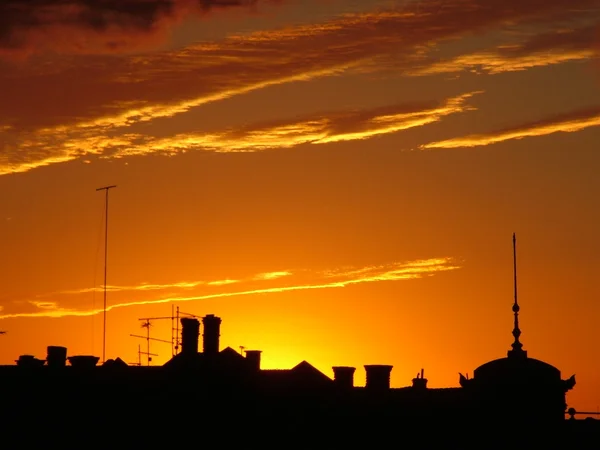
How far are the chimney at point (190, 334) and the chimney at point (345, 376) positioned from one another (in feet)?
35.3

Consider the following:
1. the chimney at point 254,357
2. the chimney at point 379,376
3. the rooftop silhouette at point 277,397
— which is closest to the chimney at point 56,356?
the rooftop silhouette at point 277,397

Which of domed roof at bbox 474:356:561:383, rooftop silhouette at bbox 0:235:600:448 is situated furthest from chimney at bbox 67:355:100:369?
domed roof at bbox 474:356:561:383

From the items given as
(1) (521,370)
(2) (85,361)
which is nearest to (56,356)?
(2) (85,361)

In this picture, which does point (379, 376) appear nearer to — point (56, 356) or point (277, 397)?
point (277, 397)

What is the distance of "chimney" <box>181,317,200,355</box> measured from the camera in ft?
325

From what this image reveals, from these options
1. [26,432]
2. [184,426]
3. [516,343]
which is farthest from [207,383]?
[516,343]

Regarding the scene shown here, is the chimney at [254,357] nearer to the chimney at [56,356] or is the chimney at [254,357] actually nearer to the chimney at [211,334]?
the chimney at [211,334]

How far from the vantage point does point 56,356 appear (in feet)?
314

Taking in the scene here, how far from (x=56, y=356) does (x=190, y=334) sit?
24.4 ft

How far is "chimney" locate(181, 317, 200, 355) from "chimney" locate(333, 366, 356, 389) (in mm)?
10772

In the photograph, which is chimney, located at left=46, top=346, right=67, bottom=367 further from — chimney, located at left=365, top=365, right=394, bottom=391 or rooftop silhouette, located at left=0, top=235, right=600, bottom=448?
chimney, located at left=365, top=365, right=394, bottom=391

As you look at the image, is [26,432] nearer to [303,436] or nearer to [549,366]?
[303,436]

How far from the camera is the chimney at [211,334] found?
9925cm

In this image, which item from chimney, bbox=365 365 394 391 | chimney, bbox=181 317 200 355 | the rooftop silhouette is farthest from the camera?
chimney, bbox=365 365 394 391
